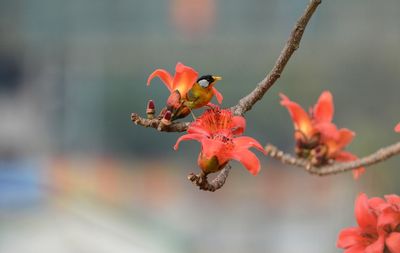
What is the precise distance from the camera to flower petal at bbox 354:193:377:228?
661 millimetres

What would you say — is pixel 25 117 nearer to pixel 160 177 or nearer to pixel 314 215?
pixel 160 177

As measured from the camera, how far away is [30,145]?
5.44m

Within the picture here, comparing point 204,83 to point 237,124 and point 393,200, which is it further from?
point 393,200

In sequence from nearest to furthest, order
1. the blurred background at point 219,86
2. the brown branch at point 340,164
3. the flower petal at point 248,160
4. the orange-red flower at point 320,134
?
Result: 1. the flower petal at point 248,160
2. the brown branch at point 340,164
3. the orange-red flower at point 320,134
4. the blurred background at point 219,86

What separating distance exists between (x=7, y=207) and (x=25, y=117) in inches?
102

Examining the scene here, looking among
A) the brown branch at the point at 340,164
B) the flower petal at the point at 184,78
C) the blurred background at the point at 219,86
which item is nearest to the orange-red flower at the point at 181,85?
the flower petal at the point at 184,78

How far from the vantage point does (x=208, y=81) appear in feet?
2.09

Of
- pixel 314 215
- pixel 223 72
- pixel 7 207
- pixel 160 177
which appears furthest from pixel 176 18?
pixel 7 207

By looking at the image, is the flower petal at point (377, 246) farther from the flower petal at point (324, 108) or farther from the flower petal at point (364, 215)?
the flower petal at point (324, 108)

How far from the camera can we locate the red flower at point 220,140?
1.94 ft

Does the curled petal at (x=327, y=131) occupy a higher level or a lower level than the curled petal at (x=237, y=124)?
higher

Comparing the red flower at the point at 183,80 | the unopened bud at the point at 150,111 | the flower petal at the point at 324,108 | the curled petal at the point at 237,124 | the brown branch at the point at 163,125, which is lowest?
the curled petal at the point at 237,124

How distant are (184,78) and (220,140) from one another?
2.8 inches

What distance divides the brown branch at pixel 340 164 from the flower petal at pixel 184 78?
12 centimetres
